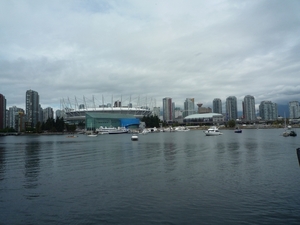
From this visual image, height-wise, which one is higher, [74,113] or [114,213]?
[74,113]

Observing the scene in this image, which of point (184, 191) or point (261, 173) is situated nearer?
point (184, 191)

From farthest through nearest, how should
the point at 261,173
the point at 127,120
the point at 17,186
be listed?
the point at 127,120 → the point at 261,173 → the point at 17,186

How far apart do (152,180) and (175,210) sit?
5472mm

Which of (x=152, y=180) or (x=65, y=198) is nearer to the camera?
(x=65, y=198)

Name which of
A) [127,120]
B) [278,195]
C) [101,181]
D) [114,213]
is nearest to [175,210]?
[114,213]

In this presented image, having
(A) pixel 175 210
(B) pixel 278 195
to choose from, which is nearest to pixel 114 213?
(A) pixel 175 210

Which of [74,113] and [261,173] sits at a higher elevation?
[74,113]

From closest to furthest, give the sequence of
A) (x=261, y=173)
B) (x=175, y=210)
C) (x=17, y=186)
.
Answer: (x=175, y=210) → (x=17, y=186) → (x=261, y=173)

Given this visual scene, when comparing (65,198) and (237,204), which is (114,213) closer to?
(65,198)

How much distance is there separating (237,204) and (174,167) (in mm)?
9816

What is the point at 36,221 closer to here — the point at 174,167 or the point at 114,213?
the point at 114,213

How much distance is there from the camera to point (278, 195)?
41.6ft

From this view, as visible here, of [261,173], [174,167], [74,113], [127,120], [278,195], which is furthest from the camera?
[74,113]

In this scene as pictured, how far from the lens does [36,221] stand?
1010cm
